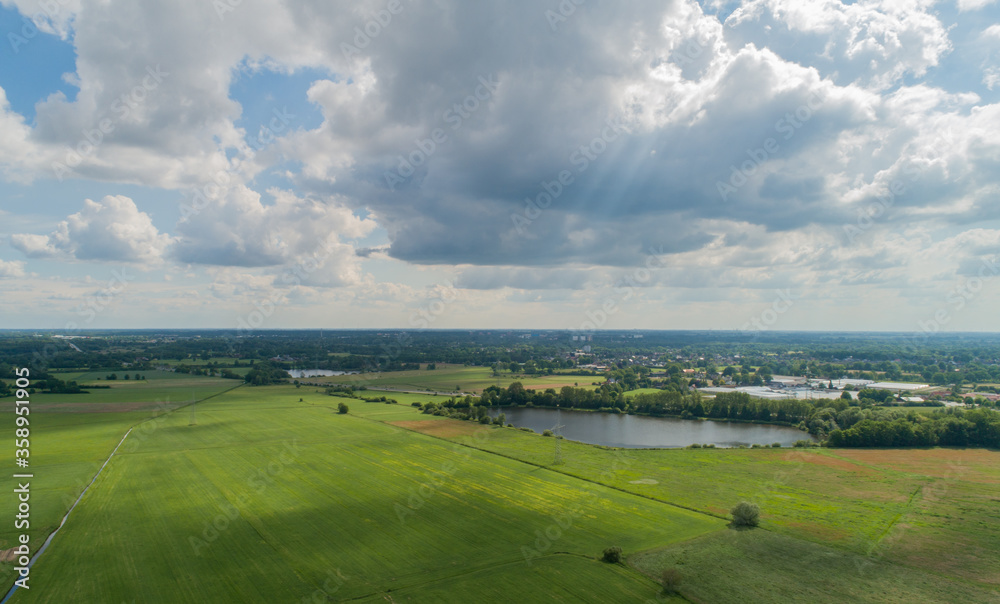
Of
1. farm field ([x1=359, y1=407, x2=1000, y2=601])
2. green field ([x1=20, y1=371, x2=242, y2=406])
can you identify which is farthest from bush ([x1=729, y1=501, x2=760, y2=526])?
green field ([x1=20, y1=371, x2=242, y2=406])

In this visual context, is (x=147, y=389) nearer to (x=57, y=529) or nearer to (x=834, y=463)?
(x=57, y=529)

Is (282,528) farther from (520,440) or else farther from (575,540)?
(520,440)

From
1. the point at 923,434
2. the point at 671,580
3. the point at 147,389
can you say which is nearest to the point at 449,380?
the point at 147,389

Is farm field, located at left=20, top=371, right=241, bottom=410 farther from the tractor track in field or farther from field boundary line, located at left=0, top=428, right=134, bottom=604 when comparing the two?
the tractor track in field

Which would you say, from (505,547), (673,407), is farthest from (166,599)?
(673,407)

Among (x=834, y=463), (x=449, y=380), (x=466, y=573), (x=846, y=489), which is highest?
(x=466, y=573)

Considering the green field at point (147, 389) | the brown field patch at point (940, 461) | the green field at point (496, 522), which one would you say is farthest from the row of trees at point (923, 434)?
the green field at point (147, 389)

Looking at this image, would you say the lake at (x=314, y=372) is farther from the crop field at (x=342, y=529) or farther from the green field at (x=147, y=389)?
the crop field at (x=342, y=529)
